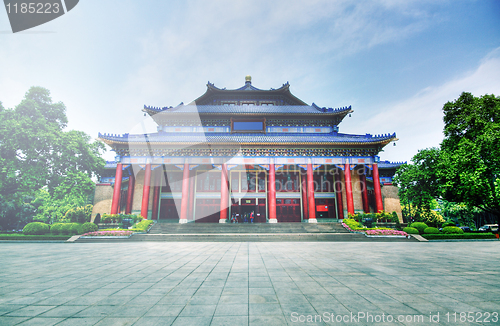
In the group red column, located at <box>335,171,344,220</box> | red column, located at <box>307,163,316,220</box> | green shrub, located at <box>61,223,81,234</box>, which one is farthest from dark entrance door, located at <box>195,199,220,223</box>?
red column, located at <box>335,171,344,220</box>

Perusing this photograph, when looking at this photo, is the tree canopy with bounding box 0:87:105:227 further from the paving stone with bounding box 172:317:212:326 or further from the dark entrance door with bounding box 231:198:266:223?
the paving stone with bounding box 172:317:212:326

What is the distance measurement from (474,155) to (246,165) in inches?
769

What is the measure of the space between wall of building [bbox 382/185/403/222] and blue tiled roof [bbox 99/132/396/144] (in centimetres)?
798

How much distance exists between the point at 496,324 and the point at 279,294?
2.97 m

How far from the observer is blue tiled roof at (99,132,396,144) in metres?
22.7

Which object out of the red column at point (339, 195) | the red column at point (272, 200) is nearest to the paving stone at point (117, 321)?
the red column at point (272, 200)

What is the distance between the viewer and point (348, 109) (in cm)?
2628

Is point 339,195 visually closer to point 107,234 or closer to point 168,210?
Result: point 168,210

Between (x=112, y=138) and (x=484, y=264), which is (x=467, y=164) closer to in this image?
(x=484, y=264)

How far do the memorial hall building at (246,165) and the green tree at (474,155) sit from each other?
17.4 feet

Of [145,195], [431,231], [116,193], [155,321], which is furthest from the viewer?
[145,195]

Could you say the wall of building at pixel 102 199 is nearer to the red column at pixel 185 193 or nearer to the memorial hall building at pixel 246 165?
the memorial hall building at pixel 246 165

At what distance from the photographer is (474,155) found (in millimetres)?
16469

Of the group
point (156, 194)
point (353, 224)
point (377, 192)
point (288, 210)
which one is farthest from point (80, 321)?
point (377, 192)
